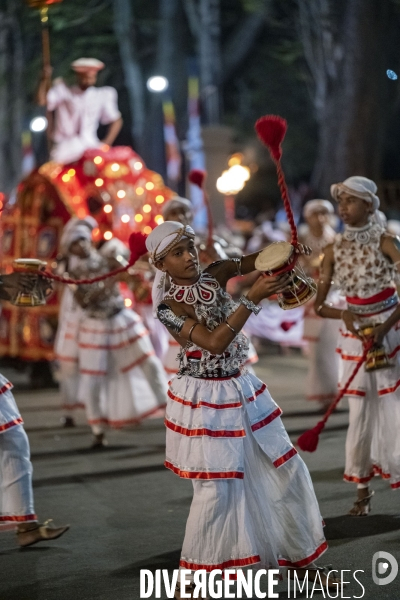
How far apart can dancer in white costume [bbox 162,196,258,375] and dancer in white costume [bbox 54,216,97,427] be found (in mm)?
1034

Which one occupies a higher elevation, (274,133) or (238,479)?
(274,133)

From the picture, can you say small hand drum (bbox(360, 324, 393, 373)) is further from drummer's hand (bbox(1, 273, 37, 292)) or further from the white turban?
drummer's hand (bbox(1, 273, 37, 292))

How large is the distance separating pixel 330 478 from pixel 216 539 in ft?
9.79

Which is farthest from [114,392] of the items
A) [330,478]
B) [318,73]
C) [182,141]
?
[318,73]

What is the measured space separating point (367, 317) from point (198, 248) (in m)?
2.13

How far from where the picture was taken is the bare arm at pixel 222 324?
4.80 m

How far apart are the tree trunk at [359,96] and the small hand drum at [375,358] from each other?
46.5 ft

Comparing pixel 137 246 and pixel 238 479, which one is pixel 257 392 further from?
pixel 137 246

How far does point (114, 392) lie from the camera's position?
1026 centimetres

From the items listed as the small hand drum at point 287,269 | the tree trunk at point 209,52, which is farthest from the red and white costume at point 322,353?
the tree trunk at point 209,52

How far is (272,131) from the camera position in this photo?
503 cm

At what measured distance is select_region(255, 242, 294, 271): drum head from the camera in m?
4.75

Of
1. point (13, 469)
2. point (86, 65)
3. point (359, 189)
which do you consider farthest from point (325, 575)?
point (86, 65)

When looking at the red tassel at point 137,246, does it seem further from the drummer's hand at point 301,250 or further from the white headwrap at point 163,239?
the drummer's hand at point 301,250
